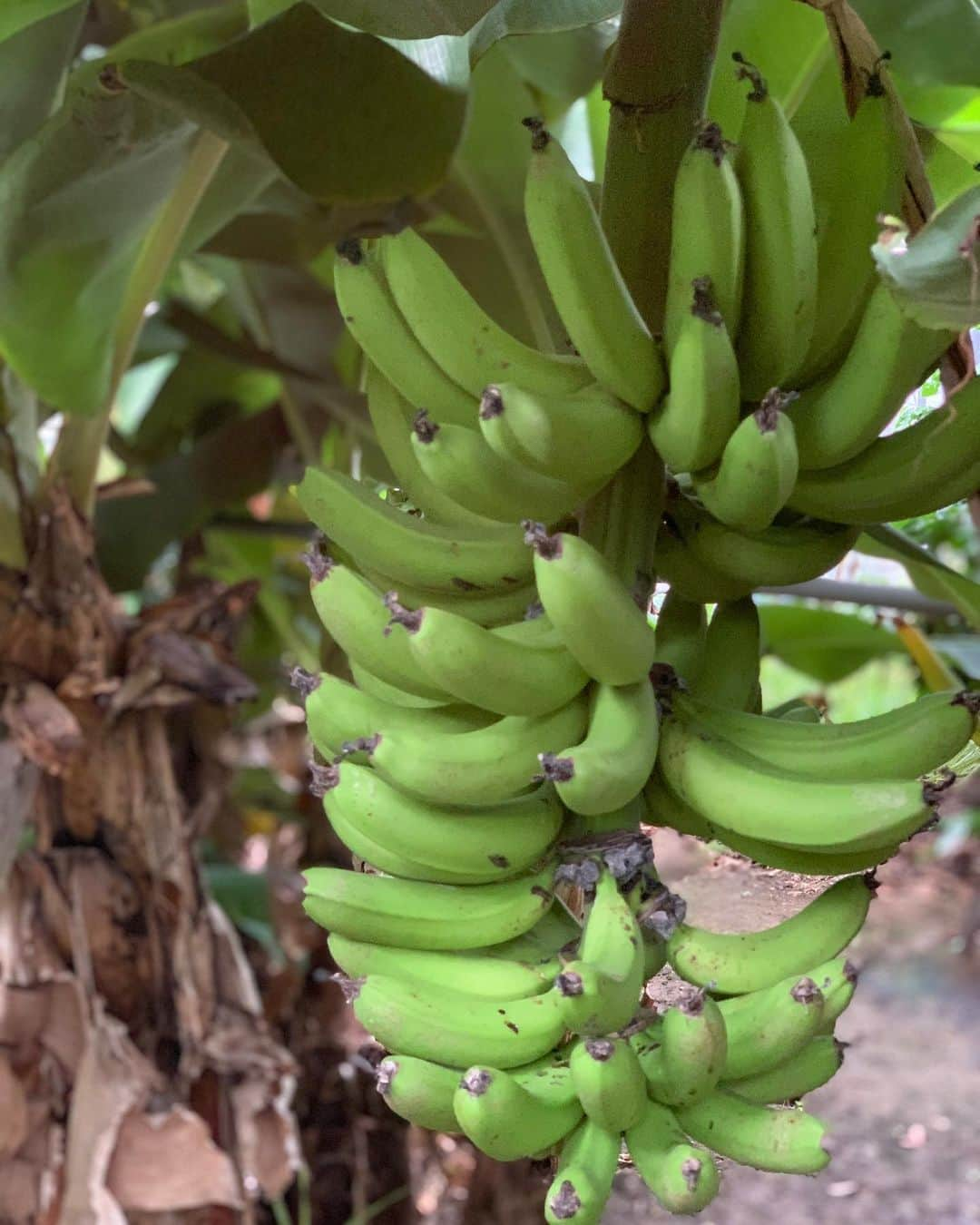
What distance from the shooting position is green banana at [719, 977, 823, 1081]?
0.38 meters

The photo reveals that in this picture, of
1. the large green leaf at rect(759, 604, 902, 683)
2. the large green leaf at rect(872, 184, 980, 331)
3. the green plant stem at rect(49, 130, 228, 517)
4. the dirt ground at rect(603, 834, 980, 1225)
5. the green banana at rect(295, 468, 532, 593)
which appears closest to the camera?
the large green leaf at rect(872, 184, 980, 331)

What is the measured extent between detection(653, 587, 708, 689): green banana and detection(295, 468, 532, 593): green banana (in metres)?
0.07

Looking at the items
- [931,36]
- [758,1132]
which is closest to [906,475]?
[758,1132]

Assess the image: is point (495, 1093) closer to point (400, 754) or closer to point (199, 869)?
point (400, 754)

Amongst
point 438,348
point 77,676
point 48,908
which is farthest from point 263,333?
point 438,348

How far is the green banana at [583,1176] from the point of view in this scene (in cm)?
36

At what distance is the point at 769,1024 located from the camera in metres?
0.38

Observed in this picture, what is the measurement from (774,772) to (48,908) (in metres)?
0.77

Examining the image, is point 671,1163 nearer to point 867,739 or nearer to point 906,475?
point 867,739

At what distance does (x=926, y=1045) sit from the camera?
269cm

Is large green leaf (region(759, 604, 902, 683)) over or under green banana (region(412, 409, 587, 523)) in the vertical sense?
under

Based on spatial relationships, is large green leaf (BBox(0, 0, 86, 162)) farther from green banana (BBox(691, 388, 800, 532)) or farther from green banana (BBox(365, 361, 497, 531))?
green banana (BBox(691, 388, 800, 532))

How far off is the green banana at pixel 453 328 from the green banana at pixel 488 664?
0.11m

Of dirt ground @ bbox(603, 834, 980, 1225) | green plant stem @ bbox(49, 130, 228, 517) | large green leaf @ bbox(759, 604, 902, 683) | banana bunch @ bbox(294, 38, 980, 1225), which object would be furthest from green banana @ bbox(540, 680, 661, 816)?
dirt ground @ bbox(603, 834, 980, 1225)
